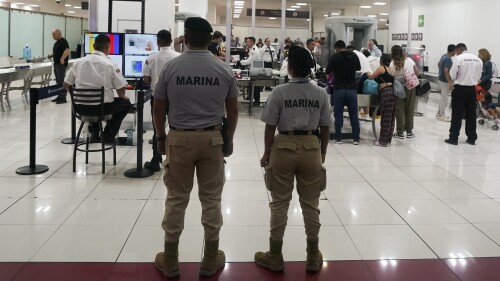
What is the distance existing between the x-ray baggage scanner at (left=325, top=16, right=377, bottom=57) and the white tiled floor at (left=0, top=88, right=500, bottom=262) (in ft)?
29.4

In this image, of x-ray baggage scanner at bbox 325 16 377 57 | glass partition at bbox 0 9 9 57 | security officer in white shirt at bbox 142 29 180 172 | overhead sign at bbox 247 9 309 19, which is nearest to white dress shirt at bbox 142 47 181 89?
security officer in white shirt at bbox 142 29 180 172

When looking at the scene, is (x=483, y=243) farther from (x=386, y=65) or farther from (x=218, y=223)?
(x=386, y=65)

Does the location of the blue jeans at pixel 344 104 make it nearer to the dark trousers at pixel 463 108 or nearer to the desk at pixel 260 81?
the dark trousers at pixel 463 108

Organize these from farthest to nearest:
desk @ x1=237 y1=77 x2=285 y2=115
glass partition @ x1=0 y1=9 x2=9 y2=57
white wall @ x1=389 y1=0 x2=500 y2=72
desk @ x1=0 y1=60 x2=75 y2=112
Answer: glass partition @ x1=0 y1=9 x2=9 y2=57 → white wall @ x1=389 y1=0 x2=500 y2=72 → desk @ x1=237 y1=77 x2=285 y2=115 → desk @ x1=0 y1=60 x2=75 y2=112

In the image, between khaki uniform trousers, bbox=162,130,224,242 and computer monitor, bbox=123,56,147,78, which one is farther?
computer monitor, bbox=123,56,147,78

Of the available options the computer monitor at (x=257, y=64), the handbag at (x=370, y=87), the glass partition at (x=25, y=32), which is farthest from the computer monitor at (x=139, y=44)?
the glass partition at (x=25, y=32)

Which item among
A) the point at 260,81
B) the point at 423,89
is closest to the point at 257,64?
the point at 260,81

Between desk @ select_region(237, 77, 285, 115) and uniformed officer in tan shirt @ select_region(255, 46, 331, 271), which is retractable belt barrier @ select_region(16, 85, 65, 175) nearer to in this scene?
uniformed officer in tan shirt @ select_region(255, 46, 331, 271)

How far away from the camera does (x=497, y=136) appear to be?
8.94 meters

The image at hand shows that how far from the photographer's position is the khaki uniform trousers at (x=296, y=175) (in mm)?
3166

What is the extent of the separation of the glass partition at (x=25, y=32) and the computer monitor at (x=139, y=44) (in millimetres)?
10475

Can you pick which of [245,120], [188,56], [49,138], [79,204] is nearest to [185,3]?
[245,120]

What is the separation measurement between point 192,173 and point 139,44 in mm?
4278

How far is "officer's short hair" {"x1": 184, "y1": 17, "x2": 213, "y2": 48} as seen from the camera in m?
3.03
